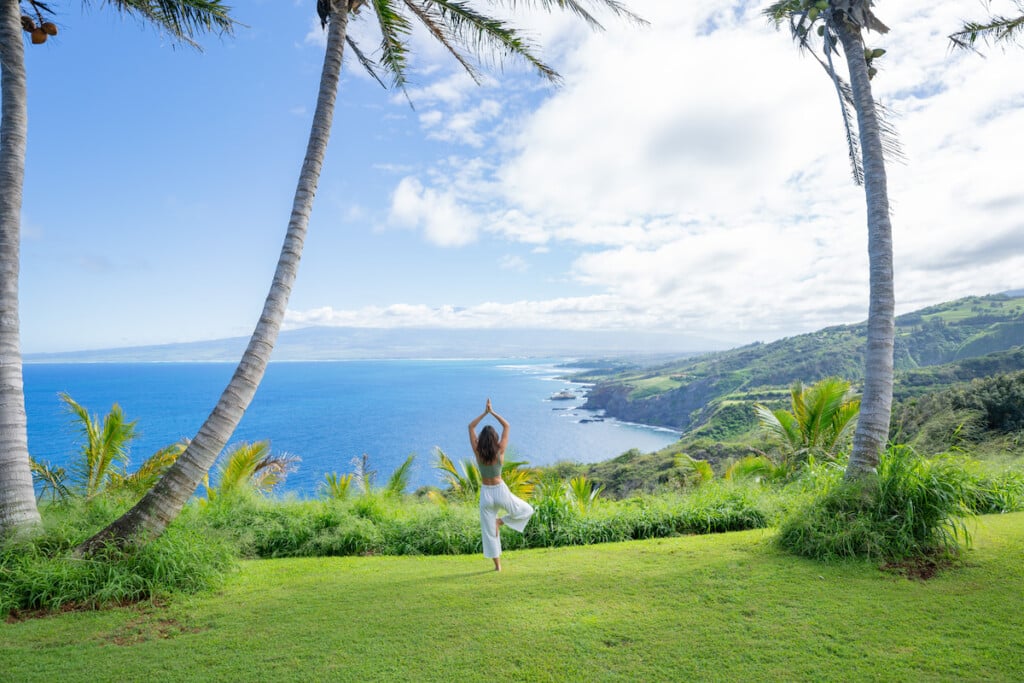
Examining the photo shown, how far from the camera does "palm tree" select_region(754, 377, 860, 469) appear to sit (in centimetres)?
989

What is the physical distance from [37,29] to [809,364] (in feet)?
272

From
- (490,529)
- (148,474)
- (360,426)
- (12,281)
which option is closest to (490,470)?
(490,529)

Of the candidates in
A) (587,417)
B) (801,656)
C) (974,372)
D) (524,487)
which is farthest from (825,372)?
(801,656)

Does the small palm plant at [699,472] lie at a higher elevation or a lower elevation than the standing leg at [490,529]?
lower

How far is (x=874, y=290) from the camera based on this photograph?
239 inches

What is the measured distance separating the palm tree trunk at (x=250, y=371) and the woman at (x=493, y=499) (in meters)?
2.28

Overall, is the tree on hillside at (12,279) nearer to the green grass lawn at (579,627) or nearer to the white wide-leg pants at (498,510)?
the green grass lawn at (579,627)

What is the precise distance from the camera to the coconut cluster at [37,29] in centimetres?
636

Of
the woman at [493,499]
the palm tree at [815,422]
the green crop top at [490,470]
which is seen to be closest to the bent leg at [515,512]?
the woman at [493,499]

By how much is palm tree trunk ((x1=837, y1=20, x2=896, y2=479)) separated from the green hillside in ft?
130

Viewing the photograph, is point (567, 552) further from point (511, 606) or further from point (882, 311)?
point (882, 311)

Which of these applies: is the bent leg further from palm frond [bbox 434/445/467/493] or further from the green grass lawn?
palm frond [bbox 434/445/467/493]

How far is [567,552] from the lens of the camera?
611cm

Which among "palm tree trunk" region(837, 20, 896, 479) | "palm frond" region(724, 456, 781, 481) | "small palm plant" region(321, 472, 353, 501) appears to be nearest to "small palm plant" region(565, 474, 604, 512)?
"palm frond" region(724, 456, 781, 481)
